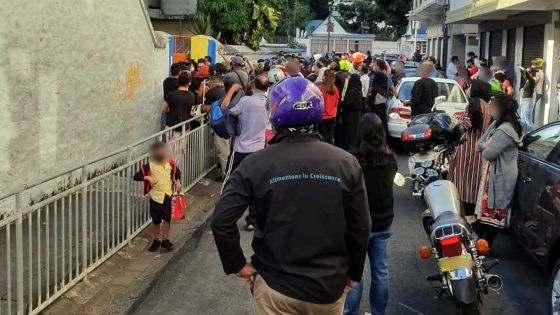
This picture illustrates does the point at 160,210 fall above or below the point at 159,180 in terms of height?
below

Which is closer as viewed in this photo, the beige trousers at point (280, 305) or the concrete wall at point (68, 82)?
the beige trousers at point (280, 305)

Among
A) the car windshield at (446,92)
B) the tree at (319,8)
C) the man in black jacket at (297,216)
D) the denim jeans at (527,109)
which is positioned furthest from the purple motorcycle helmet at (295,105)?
the tree at (319,8)

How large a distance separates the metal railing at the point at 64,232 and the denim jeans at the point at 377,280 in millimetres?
2209

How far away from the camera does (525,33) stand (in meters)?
20.2

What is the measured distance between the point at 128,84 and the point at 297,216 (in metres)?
7.71

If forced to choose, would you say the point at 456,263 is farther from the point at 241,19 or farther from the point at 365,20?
the point at 365,20

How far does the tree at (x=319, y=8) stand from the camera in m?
91.8

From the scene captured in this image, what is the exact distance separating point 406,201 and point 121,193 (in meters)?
4.35

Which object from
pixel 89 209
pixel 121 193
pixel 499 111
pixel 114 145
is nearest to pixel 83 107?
pixel 114 145

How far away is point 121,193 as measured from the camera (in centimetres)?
631

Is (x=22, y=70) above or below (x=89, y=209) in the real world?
above

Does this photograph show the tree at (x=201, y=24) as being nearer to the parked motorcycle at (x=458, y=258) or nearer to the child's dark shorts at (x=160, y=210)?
the child's dark shorts at (x=160, y=210)

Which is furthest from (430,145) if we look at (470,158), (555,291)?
(555,291)

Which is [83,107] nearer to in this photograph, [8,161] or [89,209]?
[8,161]
